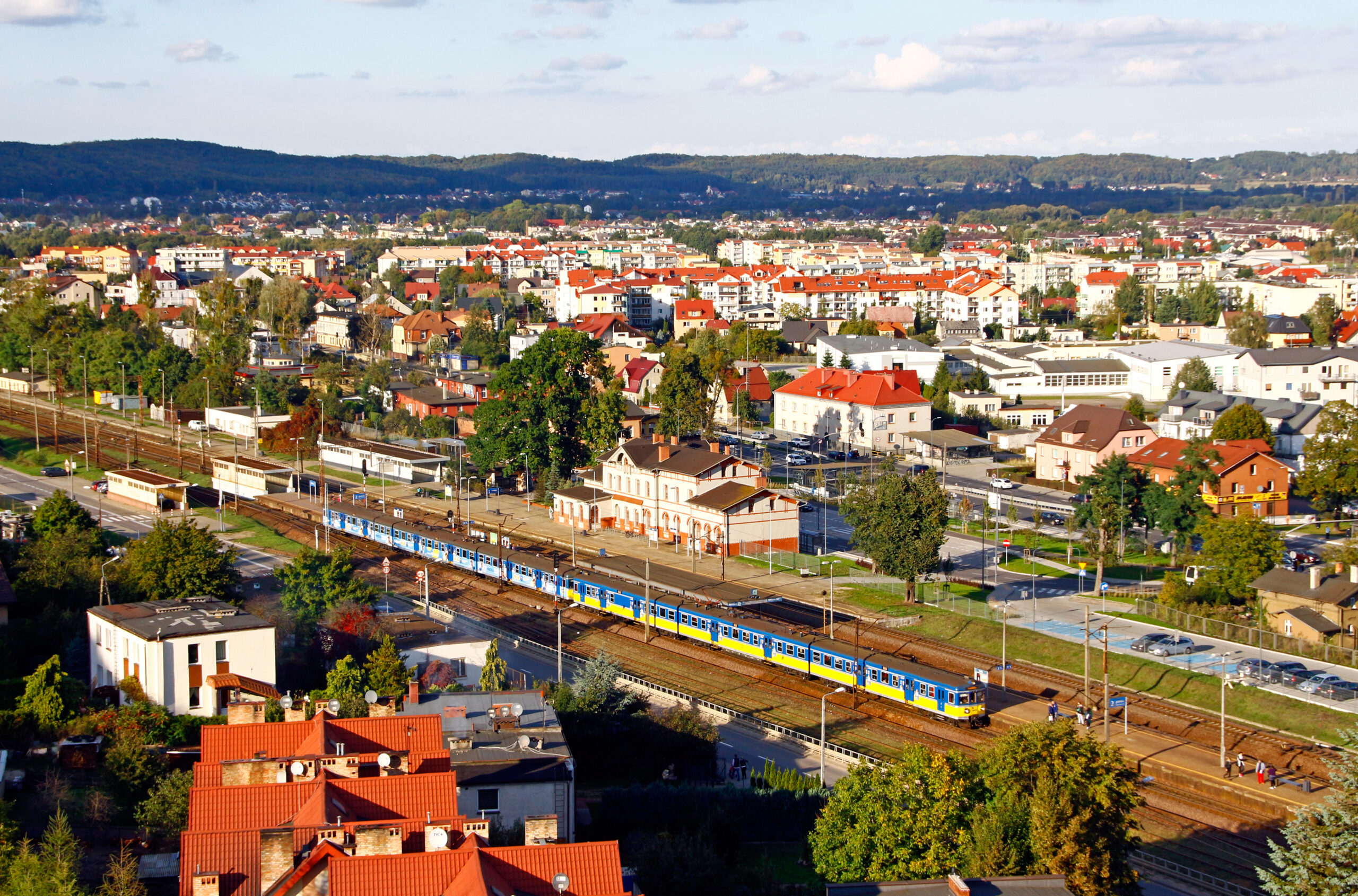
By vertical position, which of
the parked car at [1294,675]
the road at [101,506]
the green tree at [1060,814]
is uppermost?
the green tree at [1060,814]

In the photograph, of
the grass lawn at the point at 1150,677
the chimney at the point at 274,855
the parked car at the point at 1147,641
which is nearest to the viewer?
the chimney at the point at 274,855

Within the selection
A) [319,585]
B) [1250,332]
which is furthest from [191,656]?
[1250,332]

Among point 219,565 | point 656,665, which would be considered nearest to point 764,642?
point 656,665

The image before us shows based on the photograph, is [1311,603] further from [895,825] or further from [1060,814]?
[895,825]

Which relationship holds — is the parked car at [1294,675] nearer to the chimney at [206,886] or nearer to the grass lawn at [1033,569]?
the grass lawn at [1033,569]

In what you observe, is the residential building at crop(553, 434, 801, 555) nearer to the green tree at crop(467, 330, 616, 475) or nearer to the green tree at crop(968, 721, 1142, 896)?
the green tree at crop(467, 330, 616, 475)

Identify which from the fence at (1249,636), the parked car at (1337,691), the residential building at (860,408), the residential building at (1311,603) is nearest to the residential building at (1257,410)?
the residential building at (860,408)

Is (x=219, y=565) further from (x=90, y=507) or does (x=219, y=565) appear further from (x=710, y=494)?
(x=90, y=507)
